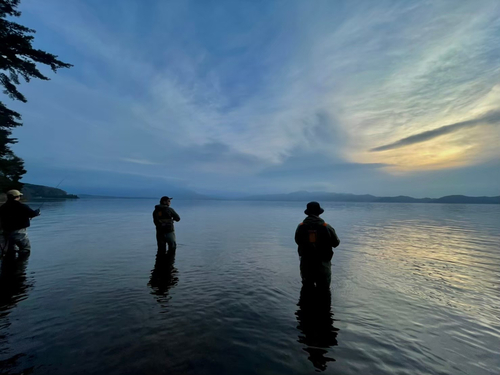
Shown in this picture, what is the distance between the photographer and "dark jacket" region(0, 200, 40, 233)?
12.0 metres

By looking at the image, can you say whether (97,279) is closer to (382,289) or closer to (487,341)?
(382,289)

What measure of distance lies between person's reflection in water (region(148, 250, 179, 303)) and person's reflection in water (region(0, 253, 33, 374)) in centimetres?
394

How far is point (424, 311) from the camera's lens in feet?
27.5

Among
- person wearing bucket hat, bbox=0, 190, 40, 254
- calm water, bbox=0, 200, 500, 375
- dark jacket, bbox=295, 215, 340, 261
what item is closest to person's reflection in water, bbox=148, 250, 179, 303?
calm water, bbox=0, 200, 500, 375

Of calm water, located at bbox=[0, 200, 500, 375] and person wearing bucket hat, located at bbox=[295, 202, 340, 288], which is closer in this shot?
calm water, located at bbox=[0, 200, 500, 375]

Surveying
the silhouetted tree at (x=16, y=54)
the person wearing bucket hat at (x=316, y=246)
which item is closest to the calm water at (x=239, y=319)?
the person wearing bucket hat at (x=316, y=246)

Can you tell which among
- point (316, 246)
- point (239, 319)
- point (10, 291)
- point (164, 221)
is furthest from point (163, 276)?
point (316, 246)

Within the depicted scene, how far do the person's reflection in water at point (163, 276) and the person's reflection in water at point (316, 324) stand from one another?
16.4ft

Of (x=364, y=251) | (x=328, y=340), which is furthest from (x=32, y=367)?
(x=364, y=251)

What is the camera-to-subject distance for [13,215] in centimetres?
1212

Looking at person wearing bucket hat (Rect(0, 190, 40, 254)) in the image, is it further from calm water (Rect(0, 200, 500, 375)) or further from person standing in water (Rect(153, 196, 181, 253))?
person standing in water (Rect(153, 196, 181, 253))

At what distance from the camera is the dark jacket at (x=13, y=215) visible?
1198 centimetres

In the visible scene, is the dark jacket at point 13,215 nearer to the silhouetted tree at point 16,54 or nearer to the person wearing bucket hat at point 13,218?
the person wearing bucket hat at point 13,218

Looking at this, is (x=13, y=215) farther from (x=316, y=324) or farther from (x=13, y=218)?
(x=316, y=324)
